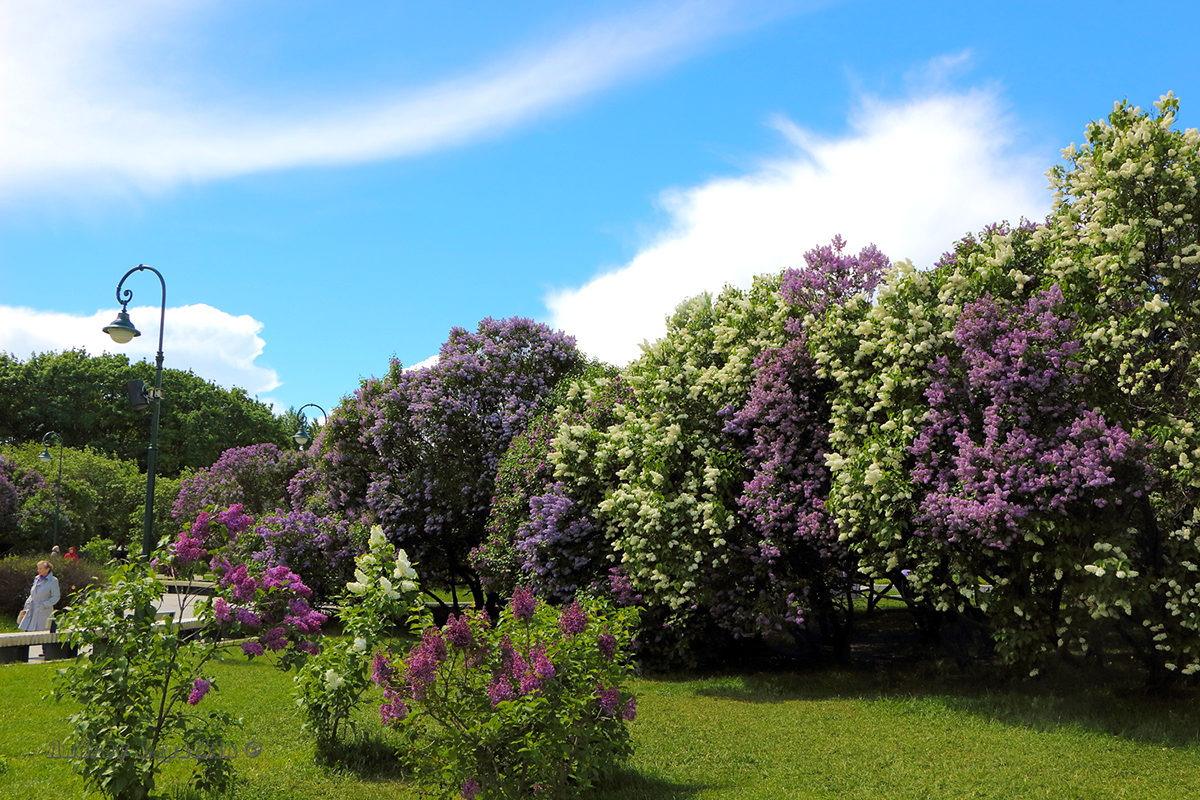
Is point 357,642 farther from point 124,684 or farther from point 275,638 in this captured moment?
point 124,684

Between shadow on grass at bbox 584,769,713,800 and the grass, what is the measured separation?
0.07ft

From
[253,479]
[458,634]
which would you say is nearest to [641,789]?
[458,634]

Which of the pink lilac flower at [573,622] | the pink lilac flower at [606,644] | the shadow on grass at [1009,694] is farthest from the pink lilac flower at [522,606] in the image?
the shadow on grass at [1009,694]

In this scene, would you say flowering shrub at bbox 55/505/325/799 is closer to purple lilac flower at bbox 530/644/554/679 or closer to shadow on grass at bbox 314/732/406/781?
shadow on grass at bbox 314/732/406/781

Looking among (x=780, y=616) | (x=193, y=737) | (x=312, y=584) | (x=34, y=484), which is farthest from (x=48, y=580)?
(x=34, y=484)

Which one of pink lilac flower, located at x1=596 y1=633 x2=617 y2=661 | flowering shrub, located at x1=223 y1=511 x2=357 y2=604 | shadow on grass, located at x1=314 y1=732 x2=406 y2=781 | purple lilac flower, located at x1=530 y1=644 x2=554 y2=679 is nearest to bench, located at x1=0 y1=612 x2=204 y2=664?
flowering shrub, located at x1=223 y1=511 x2=357 y2=604

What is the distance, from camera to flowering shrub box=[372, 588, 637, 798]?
6816 mm

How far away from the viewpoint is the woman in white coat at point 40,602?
57.9 feet

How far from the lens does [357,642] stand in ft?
27.3

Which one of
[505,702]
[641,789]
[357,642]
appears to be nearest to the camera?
[505,702]

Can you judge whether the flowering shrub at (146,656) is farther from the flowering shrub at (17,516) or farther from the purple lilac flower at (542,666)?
the flowering shrub at (17,516)

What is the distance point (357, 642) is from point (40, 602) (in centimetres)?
1324

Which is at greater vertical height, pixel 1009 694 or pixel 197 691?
pixel 197 691

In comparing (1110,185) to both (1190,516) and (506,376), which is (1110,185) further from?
(506,376)
